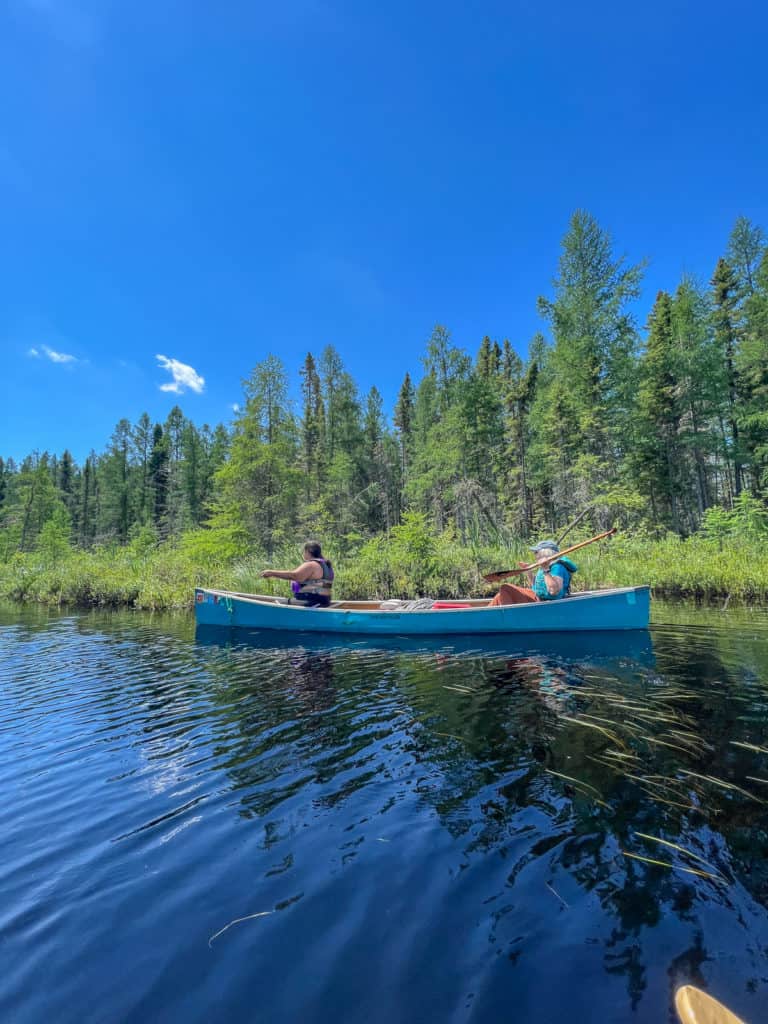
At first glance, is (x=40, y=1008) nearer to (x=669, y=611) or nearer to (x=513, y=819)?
(x=513, y=819)

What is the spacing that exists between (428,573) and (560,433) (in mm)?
16021

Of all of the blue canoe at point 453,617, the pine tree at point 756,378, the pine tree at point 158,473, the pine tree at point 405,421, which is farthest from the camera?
the pine tree at point 158,473

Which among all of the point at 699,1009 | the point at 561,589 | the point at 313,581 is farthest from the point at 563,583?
the point at 699,1009

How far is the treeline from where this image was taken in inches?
826

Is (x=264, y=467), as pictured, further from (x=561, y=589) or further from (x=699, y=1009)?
(x=699, y=1009)

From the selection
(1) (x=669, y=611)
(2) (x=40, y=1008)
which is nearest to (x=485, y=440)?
(1) (x=669, y=611)

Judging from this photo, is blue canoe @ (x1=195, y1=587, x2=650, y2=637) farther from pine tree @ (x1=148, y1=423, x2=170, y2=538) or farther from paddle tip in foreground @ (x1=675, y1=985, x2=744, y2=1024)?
pine tree @ (x1=148, y1=423, x2=170, y2=538)

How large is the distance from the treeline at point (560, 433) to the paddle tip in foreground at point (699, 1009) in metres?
12.6

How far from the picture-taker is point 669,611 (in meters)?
10.9

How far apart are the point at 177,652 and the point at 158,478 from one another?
46928 mm

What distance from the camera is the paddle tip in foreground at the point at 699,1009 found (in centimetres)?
145

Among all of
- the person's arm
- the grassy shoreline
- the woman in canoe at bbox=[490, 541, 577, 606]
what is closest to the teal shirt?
the woman in canoe at bbox=[490, 541, 577, 606]

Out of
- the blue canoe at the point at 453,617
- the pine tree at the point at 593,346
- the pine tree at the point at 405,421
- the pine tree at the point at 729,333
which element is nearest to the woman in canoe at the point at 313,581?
the blue canoe at the point at 453,617

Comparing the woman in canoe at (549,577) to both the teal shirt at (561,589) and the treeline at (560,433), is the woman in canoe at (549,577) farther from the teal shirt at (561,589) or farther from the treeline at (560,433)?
the treeline at (560,433)
